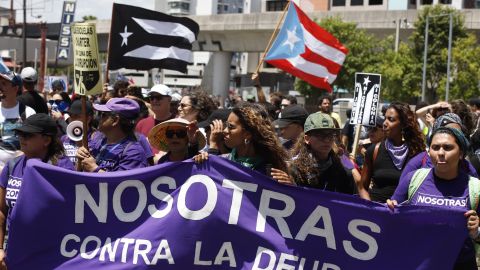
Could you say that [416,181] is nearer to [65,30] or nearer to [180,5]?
[65,30]

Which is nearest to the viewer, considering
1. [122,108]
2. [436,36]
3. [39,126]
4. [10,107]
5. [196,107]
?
[39,126]

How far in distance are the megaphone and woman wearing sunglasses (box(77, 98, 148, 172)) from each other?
0.77 metres

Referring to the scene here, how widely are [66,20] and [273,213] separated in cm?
3216

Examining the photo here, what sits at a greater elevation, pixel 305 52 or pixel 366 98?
pixel 305 52

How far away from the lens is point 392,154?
6547mm

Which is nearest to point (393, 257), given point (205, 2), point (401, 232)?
point (401, 232)

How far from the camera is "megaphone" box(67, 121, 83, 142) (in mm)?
6402

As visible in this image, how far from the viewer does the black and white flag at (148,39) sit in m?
9.72

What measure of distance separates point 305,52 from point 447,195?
809 centimetres

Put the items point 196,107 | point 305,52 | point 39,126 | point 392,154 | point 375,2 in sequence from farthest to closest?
point 375,2 → point 305,52 → point 196,107 → point 392,154 → point 39,126

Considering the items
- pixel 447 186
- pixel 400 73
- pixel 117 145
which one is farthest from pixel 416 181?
pixel 400 73

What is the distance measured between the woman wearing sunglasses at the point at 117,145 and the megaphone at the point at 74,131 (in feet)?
2.53

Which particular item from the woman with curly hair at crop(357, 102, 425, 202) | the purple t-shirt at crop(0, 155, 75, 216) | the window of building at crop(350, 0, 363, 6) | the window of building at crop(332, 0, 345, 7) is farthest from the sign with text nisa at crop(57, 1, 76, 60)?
the window of building at crop(332, 0, 345, 7)

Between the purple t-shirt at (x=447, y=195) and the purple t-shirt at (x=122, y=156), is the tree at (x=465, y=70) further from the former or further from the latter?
the purple t-shirt at (x=447, y=195)
